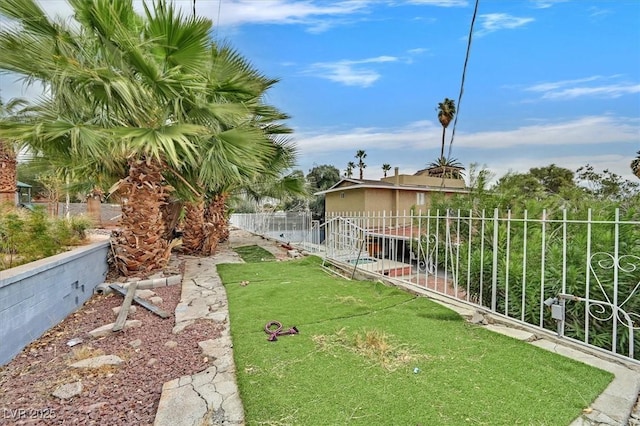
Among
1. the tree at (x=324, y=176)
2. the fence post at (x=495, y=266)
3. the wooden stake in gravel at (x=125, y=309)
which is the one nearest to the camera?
the fence post at (x=495, y=266)

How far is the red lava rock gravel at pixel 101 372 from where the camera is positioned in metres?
2.35

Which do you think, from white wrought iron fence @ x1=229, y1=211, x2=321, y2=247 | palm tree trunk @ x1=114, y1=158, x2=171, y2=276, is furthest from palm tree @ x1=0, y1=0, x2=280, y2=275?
white wrought iron fence @ x1=229, y1=211, x2=321, y2=247

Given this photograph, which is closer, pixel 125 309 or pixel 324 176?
pixel 125 309

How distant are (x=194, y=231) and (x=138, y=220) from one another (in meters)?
3.01

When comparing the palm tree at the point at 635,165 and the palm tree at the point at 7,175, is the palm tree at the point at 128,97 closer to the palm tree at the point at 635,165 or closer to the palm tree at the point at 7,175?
the palm tree at the point at 7,175

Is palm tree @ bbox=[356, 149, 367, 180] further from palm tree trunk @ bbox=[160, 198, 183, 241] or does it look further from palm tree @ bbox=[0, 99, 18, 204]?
palm tree @ bbox=[0, 99, 18, 204]

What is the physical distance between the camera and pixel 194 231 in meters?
9.34

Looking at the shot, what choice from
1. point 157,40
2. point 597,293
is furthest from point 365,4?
point 597,293

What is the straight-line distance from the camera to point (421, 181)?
19.8 m

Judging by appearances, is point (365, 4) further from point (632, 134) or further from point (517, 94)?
point (632, 134)

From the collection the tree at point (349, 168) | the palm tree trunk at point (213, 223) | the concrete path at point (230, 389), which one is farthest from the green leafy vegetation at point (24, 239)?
the tree at point (349, 168)

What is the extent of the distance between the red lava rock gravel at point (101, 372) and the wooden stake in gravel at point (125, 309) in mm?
103

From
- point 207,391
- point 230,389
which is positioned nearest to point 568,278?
point 230,389

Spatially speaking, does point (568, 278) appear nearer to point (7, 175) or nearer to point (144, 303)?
point (144, 303)
